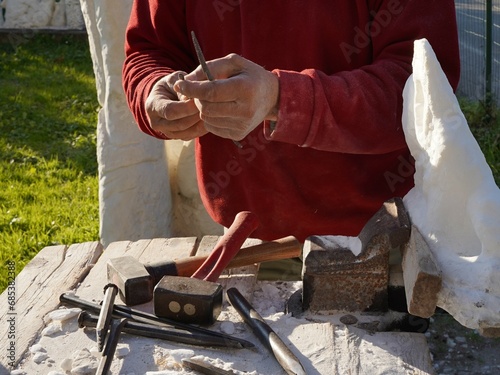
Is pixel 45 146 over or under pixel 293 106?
under

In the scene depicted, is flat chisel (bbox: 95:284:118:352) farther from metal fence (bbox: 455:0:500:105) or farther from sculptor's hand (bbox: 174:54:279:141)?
metal fence (bbox: 455:0:500:105)

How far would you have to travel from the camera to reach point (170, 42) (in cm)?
248

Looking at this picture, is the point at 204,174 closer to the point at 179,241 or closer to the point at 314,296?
the point at 179,241

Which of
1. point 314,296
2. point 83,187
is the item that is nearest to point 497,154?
point 83,187

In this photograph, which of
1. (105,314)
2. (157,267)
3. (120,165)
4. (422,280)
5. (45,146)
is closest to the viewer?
(422,280)

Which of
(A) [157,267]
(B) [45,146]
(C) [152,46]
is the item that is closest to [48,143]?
(B) [45,146]

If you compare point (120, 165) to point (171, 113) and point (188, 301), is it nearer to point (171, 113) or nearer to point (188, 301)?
point (171, 113)

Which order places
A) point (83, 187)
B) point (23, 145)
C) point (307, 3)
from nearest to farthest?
1. point (307, 3)
2. point (83, 187)
3. point (23, 145)

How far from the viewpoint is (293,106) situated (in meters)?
1.92

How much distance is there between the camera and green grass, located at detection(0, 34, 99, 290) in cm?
474

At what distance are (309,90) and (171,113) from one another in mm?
356

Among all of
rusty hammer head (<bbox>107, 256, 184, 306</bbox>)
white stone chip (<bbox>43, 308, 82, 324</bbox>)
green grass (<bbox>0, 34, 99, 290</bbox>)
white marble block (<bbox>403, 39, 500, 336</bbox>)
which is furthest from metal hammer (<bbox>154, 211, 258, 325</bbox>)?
green grass (<bbox>0, 34, 99, 290</bbox>)

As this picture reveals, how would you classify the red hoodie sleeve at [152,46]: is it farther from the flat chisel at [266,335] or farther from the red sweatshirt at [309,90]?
the flat chisel at [266,335]

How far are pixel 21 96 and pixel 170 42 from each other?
5.03 meters
